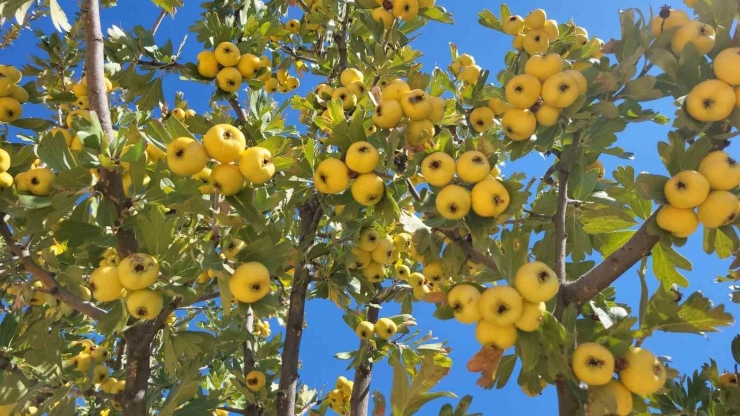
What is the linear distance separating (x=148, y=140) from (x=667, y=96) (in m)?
2.60

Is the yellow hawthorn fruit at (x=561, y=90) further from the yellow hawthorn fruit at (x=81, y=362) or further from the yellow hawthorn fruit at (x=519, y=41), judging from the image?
the yellow hawthorn fruit at (x=81, y=362)

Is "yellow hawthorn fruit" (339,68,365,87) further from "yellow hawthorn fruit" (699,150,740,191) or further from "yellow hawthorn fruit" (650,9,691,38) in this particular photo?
"yellow hawthorn fruit" (699,150,740,191)

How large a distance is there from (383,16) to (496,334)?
8.30 feet

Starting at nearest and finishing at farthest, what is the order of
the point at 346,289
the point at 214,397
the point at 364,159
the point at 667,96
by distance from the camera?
1. the point at 364,159
2. the point at 667,96
3. the point at 214,397
4. the point at 346,289

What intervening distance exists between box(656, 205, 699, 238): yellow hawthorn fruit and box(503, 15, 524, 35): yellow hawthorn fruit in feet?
5.54

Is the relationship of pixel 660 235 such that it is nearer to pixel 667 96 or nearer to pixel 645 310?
pixel 645 310

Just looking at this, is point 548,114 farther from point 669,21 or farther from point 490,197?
point 669,21

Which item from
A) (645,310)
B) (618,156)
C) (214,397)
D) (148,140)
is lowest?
(214,397)

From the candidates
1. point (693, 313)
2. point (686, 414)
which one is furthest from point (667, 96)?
point (686, 414)

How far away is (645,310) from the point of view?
2.20 meters

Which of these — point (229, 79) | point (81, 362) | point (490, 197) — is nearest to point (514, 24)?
point (490, 197)

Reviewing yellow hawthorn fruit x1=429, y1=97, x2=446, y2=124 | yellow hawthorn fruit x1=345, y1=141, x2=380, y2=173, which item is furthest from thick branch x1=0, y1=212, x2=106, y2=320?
yellow hawthorn fruit x1=429, y1=97, x2=446, y2=124

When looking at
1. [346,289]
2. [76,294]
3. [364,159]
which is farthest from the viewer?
[346,289]

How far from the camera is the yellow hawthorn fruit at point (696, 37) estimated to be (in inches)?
98.8
